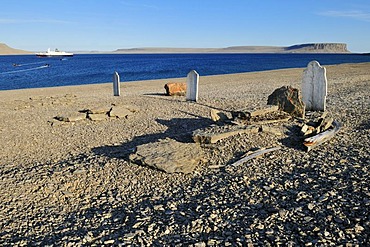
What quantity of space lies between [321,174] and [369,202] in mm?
1277

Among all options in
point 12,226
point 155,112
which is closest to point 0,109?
point 155,112

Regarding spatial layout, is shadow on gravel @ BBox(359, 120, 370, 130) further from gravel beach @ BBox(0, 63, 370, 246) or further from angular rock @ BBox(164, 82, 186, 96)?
angular rock @ BBox(164, 82, 186, 96)

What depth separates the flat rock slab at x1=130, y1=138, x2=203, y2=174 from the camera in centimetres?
672

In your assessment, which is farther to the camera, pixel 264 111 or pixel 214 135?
pixel 264 111

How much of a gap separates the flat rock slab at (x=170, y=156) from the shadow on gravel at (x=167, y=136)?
0.54 meters

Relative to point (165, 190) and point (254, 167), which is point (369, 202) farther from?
point (165, 190)

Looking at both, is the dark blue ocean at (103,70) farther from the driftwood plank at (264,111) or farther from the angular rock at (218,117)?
the driftwood plank at (264,111)

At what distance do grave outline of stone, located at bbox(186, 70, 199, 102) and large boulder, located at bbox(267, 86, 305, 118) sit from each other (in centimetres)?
440

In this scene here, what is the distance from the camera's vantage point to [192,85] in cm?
1455

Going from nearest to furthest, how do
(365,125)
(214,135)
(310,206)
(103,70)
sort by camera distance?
(310,206) → (214,135) → (365,125) → (103,70)

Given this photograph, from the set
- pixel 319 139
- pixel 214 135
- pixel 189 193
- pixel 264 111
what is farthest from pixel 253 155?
pixel 264 111

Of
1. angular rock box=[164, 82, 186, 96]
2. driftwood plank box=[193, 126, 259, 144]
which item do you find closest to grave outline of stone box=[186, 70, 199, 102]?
angular rock box=[164, 82, 186, 96]

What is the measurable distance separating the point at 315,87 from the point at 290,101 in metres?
1.62

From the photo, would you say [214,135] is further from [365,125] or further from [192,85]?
[192,85]
